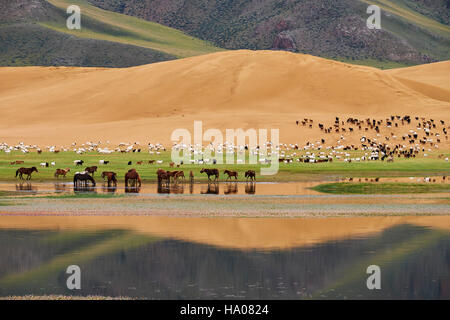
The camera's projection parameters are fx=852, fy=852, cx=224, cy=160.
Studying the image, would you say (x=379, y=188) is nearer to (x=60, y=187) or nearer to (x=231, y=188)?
(x=231, y=188)

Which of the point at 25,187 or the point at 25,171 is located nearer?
the point at 25,187

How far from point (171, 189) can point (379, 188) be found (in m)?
9.65

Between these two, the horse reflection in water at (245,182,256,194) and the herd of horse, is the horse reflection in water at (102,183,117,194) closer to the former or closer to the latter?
the herd of horse

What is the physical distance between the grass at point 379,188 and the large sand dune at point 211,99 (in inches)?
1116

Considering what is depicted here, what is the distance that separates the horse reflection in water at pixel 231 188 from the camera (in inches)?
1499

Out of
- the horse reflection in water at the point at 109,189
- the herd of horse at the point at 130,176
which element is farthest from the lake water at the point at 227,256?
the herd of horse at the point at 130,176

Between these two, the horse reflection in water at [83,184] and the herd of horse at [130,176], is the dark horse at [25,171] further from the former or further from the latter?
the horse reflection in water at [83,184]

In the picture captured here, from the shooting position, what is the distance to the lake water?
17094mm

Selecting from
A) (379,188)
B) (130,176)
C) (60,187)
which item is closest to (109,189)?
(130,176)

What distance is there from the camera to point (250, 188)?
1586 inches

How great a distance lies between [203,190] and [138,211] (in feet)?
29.3

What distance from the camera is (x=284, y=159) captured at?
176 feet

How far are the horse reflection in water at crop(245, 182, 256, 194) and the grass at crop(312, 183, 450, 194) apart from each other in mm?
2929

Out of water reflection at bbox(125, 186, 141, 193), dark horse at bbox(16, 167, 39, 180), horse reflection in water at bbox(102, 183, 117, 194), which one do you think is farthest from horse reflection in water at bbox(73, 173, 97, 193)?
dark horse at bbox(16, 167, 39, 180)
